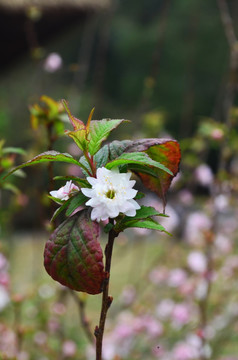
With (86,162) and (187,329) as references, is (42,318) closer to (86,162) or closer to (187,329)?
(187,329)

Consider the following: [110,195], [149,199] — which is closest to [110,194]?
[110,195]

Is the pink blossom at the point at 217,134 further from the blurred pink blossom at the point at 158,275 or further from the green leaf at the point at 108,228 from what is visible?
the blurred pink blossom at the point at 158,275

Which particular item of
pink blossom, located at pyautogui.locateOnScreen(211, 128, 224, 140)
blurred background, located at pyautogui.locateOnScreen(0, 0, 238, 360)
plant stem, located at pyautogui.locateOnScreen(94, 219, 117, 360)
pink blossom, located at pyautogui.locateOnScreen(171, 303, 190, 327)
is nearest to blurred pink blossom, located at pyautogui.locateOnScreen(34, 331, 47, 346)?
blurred background, located at pyautogui.locateOnScreen(0, 0, 238, 360)

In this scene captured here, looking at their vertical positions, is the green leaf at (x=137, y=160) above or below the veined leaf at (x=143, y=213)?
above

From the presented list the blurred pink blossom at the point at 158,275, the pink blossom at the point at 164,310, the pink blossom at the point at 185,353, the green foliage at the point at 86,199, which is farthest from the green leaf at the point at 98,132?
the blurred pink blossom at the point at 158,275

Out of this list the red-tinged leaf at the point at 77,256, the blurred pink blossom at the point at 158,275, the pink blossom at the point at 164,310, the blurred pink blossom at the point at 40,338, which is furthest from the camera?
the blurred pink blossom at the point at 158,275

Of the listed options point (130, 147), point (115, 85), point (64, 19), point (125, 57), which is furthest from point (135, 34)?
point (130, 147)
